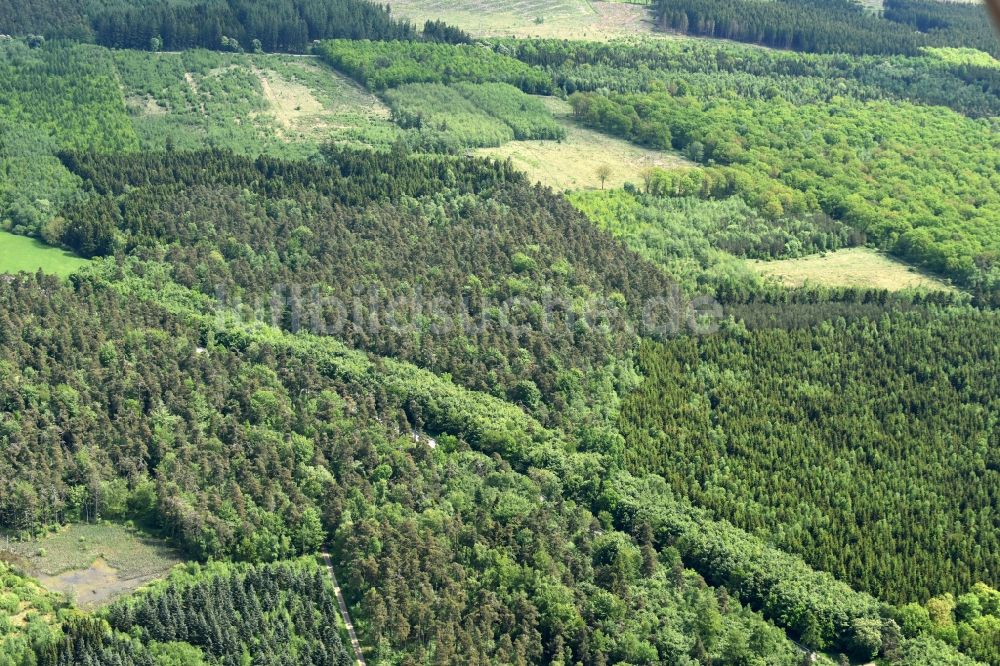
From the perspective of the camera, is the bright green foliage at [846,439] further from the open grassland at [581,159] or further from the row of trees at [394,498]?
the open grassland at [581,159]

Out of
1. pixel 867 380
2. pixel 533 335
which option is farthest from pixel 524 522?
pixel 867 380

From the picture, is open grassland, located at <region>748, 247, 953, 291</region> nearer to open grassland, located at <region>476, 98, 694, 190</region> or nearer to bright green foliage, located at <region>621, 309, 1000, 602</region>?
bright green foliage, located at <region>621, 309, 1000, 602</region>

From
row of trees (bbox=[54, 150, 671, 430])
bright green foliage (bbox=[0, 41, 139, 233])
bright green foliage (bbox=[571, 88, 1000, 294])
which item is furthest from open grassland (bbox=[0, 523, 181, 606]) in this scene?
bright green foliage (bbox=[571, 88, 1000, 294])

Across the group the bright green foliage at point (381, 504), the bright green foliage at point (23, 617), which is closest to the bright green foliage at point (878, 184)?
the bright green foliage at point (381, 504)

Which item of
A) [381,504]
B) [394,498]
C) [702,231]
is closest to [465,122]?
[702,231]

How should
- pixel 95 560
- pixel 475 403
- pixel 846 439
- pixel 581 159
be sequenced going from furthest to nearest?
pixel 581 159, pixel 475 403, pixel 846 439, pixel 95 560

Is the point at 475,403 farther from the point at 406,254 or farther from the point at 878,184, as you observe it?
the point at 878,184

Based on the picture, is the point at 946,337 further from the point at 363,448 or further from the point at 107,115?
the point at 107,115

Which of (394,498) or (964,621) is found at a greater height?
(394,498)
